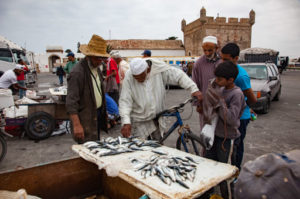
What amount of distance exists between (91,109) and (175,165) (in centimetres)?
165

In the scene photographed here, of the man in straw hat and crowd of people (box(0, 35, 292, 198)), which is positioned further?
the man in straw hat

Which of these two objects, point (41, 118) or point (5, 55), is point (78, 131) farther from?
point (5, 55)

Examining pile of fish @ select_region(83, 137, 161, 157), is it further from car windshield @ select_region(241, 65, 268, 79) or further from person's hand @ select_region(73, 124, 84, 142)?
car windshield @ select_region(241, 65, 268, 79)

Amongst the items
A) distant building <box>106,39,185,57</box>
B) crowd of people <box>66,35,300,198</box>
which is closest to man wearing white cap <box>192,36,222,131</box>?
crowd of people <box>66,35,300,198</box>

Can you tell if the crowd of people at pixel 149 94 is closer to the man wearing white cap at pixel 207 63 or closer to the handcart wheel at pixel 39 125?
the man wearing white cap at pixel 207 63

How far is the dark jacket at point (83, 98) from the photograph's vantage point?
2900mm

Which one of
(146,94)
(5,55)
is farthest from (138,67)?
(5,55)

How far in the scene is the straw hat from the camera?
296 cm

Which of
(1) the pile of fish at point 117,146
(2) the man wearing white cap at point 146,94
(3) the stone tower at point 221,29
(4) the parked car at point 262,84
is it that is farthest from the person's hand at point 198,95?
(3) the stone tower at point 221,29

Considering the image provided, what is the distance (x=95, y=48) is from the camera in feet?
9.98

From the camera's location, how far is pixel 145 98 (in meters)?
3.12

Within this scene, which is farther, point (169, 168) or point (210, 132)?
point (210, 132)

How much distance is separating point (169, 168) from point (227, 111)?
0.92 m

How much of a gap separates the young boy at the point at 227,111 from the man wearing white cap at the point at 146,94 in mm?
655
